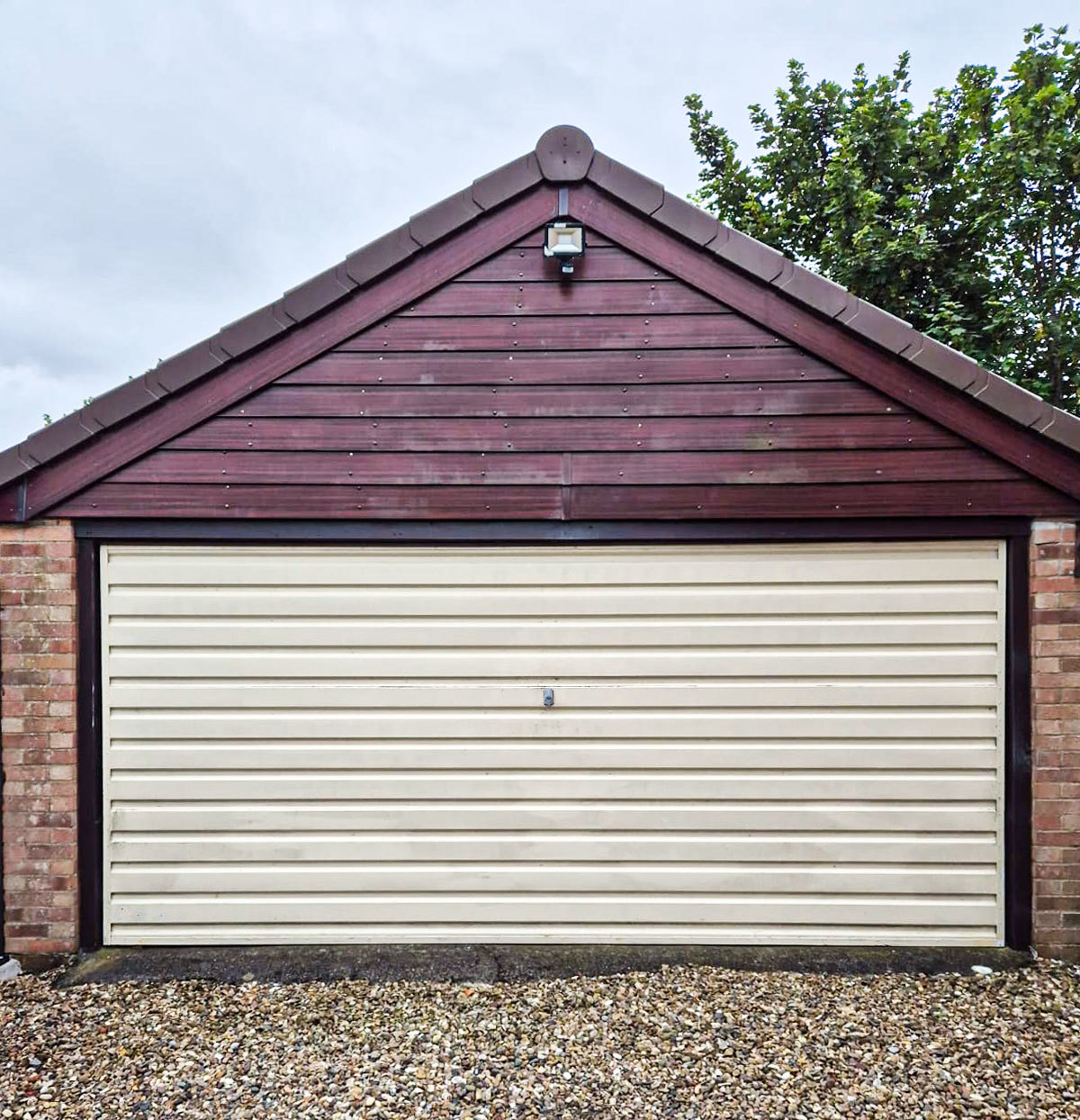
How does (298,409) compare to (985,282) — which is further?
(985,282)

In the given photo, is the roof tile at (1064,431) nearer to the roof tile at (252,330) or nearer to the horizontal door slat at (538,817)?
the horizontal door slat at (538,817)

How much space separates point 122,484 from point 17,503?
568mm

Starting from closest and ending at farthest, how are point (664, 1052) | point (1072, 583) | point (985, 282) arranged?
point (664, 1052), point (1072, 583), point (985, 282)

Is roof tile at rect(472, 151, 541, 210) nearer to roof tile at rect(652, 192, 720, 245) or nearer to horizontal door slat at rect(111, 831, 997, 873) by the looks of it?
roof tile at rect(652, 192, 720, 245)

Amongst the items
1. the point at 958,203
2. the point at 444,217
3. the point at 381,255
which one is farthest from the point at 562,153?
the point at 958,203

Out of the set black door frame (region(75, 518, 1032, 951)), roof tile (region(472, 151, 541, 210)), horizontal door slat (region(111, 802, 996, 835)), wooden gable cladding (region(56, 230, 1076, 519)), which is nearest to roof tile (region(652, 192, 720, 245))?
wooden gable cladding (region(56, 230, 1076, 519))

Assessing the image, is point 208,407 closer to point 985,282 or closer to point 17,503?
point 17,503

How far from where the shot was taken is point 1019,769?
3.52 meters

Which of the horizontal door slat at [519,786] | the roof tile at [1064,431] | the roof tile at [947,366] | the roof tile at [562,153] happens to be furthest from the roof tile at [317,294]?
the roof tile at [1064,431]

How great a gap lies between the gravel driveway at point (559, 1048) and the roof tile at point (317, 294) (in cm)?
355

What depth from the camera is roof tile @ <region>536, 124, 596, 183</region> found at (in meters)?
3.53

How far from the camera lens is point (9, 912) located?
3.49 metres

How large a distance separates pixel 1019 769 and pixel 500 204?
4254mm

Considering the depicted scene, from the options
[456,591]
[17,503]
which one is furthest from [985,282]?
[17,503]
